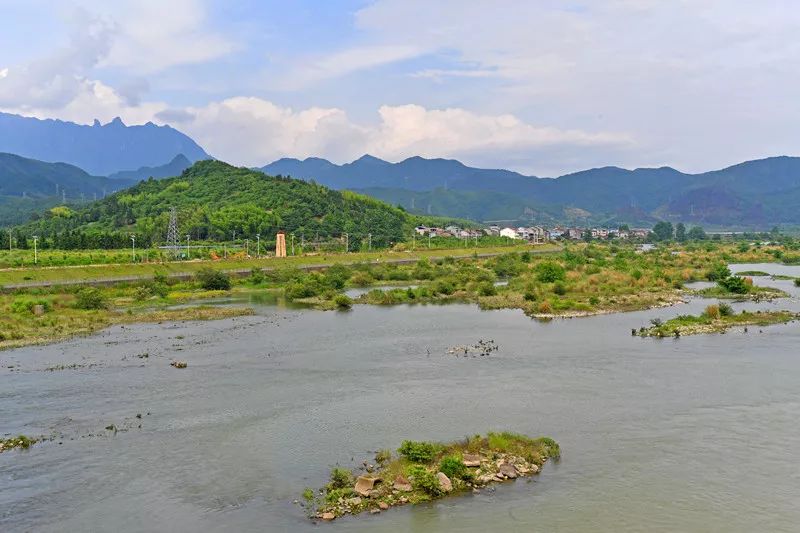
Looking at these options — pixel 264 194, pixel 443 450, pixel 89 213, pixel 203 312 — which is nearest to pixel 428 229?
pixel 264 194

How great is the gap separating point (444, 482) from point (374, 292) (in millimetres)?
35682

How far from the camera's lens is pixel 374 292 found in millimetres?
51094

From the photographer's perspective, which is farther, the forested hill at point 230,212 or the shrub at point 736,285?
the forested hill at point 230,212

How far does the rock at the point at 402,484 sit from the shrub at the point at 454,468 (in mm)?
968

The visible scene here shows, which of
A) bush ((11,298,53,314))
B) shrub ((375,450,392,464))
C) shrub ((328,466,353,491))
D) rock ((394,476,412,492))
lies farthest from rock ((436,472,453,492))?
bush ((11,298,53,314))

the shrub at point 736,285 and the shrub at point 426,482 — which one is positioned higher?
the shrub at point 736,285

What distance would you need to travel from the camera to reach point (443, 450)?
17.4 metres

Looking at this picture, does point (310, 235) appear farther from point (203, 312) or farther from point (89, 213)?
point (203, 312)

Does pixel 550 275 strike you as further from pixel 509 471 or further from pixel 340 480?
pixel 340 480

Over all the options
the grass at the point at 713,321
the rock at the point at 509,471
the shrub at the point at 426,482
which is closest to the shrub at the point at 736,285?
the grass at the point at 713,321

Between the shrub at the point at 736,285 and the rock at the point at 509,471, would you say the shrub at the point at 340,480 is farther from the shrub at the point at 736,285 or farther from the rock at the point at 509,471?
the shrub at the point at 736,285

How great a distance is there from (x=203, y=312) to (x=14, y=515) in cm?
2857

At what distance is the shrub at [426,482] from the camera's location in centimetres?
1547

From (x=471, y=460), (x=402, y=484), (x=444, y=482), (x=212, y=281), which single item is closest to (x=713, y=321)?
(x=471, y=460)
